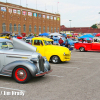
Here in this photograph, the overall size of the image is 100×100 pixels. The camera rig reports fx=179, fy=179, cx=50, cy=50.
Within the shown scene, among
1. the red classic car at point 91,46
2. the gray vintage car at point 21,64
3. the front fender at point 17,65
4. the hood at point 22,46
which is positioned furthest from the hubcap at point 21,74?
the red classic car at point 91,46

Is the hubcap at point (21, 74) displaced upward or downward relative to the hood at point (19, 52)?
downward

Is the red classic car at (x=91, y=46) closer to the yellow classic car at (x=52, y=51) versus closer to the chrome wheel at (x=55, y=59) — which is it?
the yellow classic car at (x=52, y=51)

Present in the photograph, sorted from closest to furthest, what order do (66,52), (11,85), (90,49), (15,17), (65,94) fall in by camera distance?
(65,94) < (11,85) < (66,52) < (90,49) < (15,17)

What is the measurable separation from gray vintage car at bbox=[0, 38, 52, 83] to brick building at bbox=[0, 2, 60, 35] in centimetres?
5941

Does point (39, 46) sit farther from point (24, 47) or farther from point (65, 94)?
point (65, 94)

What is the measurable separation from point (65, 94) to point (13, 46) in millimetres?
3366

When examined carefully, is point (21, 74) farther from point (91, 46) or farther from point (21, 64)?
point (91, 46)

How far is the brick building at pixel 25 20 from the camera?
6619cm

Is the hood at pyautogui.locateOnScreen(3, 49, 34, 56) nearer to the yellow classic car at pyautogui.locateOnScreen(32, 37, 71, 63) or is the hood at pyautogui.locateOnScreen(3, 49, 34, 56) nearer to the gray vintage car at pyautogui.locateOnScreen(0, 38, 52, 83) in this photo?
the gray vintage car at pyautogui.locateOnScreen(0, 38, 52, 83)

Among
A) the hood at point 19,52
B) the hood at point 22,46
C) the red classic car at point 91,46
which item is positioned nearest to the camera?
the hood at point 19,52

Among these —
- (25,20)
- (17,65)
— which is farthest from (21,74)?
(25,20)

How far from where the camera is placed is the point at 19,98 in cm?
557

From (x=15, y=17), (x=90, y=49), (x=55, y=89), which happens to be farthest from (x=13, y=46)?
(x=15, y=17)

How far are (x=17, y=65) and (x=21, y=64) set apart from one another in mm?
196
